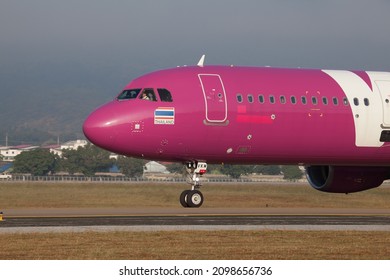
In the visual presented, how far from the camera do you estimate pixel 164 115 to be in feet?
117

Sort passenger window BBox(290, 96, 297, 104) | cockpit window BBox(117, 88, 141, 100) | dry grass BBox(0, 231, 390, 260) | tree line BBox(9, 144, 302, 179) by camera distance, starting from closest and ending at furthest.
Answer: dry grass BBox(0, 231, 390, 260)
cockpit window BBox(117, 88, 141, 100)
passenger window BBox(290, 96, 297, 104)
tree line BBox(9, 144, 302, 179)

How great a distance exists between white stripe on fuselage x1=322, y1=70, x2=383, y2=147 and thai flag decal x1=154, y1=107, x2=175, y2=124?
7.35m

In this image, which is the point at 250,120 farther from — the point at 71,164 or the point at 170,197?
the point at 71,164

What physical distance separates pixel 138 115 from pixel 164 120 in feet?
3.12

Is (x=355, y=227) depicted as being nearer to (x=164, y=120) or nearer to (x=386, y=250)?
(x=386, y=250)

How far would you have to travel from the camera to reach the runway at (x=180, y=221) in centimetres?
2766

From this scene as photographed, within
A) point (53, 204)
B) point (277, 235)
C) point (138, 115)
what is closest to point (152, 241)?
point (277, 235)

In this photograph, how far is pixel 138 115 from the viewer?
35438mm

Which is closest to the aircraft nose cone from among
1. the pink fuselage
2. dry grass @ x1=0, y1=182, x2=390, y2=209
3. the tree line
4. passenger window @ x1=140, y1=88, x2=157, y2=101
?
the pink fuselage

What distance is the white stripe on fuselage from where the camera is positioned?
38656mm

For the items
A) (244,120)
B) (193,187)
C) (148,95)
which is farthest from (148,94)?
(193,187)

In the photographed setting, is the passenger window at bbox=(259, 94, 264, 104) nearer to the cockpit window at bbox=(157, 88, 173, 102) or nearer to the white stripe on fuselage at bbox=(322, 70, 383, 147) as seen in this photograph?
the cockpit window at bbox=(157, 88, 173, 102)

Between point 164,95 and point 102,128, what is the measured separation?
265 cm
